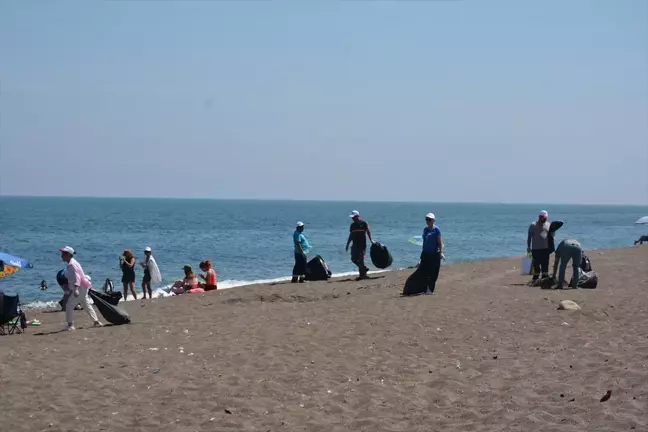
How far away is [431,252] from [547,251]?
3.00m

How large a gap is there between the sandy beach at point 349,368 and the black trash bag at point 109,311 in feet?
0.85

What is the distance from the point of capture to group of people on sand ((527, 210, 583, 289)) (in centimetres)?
1543

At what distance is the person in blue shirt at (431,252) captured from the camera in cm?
1509

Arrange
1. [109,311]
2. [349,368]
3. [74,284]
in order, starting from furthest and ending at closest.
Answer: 1. [109,311]
2. [74,284]
3. [349,368]

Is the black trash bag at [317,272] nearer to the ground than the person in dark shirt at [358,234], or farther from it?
nearer to the ground

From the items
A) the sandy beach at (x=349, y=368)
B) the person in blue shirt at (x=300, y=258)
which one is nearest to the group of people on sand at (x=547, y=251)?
the sandy beach at (x=349, y=368)

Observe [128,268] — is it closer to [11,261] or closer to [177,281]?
[177,281]

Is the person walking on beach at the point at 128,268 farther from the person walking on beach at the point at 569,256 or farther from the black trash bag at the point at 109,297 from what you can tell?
the person walking on beach at the point at 569,256

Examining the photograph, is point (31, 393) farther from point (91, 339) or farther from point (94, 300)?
point (94, 300)

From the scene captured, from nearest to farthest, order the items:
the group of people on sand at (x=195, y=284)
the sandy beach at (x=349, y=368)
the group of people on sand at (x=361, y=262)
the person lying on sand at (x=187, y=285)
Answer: the sandy beach at (x=349, y=368) → the group of people on sand at (x=361, y=262) → the group of people on sand at (x=195, y=284) → the person lying on sand at (x=187, y=285)

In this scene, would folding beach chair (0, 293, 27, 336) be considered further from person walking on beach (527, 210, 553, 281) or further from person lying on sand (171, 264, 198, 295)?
person walking on beach (527, 210, 553, 281)

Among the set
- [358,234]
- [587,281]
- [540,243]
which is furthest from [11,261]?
[587,281]

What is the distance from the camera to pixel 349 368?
9.21 metres

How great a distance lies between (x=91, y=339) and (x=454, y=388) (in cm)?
601
